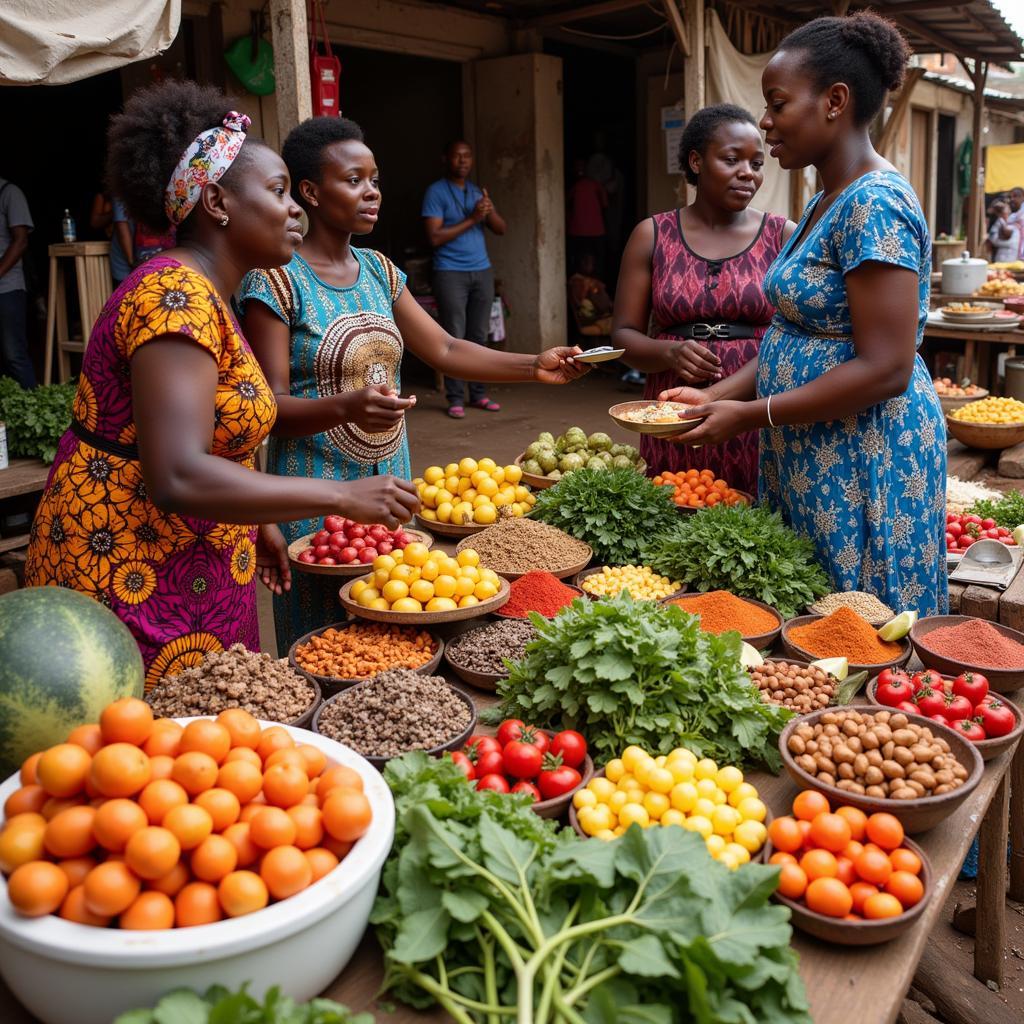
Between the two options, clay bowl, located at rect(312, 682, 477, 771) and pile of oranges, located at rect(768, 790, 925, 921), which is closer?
pile of oranges, located at rect(768, 790, 925, 921)

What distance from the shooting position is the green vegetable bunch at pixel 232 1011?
1.16 m

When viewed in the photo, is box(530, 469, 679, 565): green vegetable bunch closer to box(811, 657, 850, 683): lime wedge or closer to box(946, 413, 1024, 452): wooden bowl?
box(811, 657, 850, 683): lime wedge

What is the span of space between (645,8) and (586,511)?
9635 mm

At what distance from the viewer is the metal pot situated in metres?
9.15

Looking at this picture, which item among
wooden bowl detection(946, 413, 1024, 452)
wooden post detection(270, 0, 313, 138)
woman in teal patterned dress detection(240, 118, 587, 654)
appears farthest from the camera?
wooden bowl detection(946, 413, 1024, 452)

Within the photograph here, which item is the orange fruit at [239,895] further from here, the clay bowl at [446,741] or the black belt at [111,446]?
the black belt at [111,446]

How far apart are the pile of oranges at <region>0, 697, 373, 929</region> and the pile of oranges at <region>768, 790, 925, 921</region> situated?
688 mm

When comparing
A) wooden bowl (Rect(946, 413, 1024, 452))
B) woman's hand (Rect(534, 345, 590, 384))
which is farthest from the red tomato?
wooden bowl (Rect(946, 413, 1024, 452))

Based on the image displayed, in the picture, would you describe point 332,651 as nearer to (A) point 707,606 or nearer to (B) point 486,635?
(B) point 486,635

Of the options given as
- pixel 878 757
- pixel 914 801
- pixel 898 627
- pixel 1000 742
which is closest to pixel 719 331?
pixel 898 627

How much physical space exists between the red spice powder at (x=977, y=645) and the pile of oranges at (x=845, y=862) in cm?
80

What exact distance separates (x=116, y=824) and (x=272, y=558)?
1559 mm

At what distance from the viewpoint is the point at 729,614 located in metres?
2.57

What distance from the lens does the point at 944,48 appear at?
13516 mm
